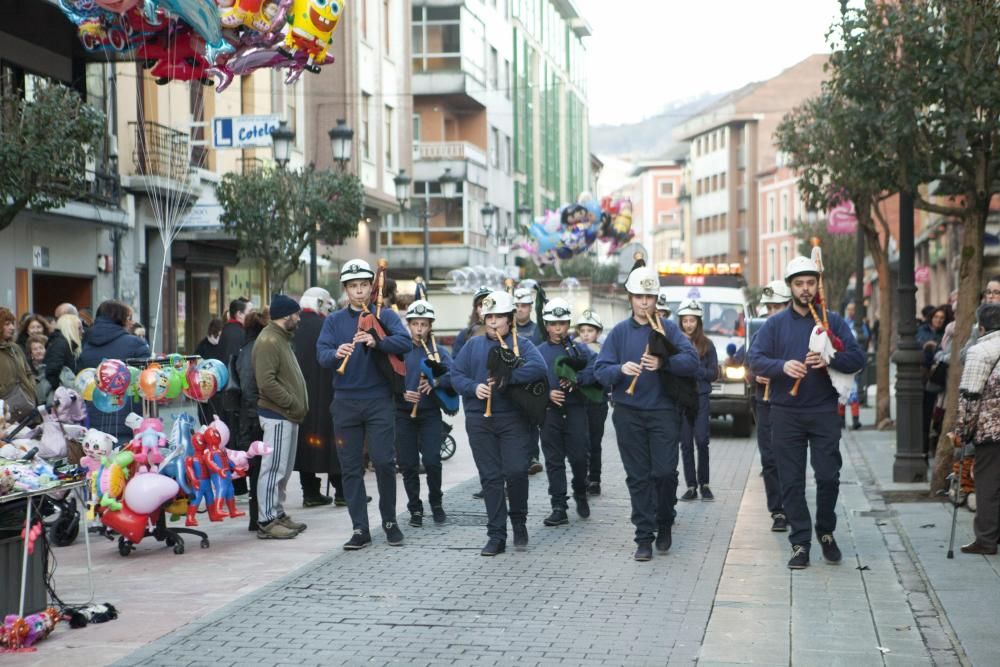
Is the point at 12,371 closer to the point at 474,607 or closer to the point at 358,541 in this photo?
the point at 358,541

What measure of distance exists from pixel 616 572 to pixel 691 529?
2.25 metres

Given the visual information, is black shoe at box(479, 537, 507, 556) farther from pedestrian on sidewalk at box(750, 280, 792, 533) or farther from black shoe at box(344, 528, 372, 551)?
pedestrian on sidewalk at box(750, 280, 792, 533)

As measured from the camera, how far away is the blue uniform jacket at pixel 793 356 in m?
9.60

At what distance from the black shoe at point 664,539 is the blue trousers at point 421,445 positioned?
93.6 inches

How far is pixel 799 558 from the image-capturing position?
961 centimetres

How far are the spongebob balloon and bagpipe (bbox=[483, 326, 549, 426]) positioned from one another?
454cm

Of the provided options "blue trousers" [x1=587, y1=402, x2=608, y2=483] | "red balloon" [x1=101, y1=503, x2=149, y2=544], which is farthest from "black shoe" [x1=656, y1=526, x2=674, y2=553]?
"red balloon" [x1=101, y1=503, x2=149, y2=544]

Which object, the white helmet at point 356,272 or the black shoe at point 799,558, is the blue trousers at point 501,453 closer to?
the white helmet at point 356,272

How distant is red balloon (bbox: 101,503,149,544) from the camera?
10078mm

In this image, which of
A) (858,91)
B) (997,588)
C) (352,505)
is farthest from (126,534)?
(858,91)

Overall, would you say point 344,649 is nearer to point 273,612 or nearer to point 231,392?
point 273,612

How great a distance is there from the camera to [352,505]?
1048 centimetres

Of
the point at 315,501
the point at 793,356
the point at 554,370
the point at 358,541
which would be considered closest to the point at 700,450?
the point at 554,370

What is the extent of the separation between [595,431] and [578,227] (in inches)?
931
